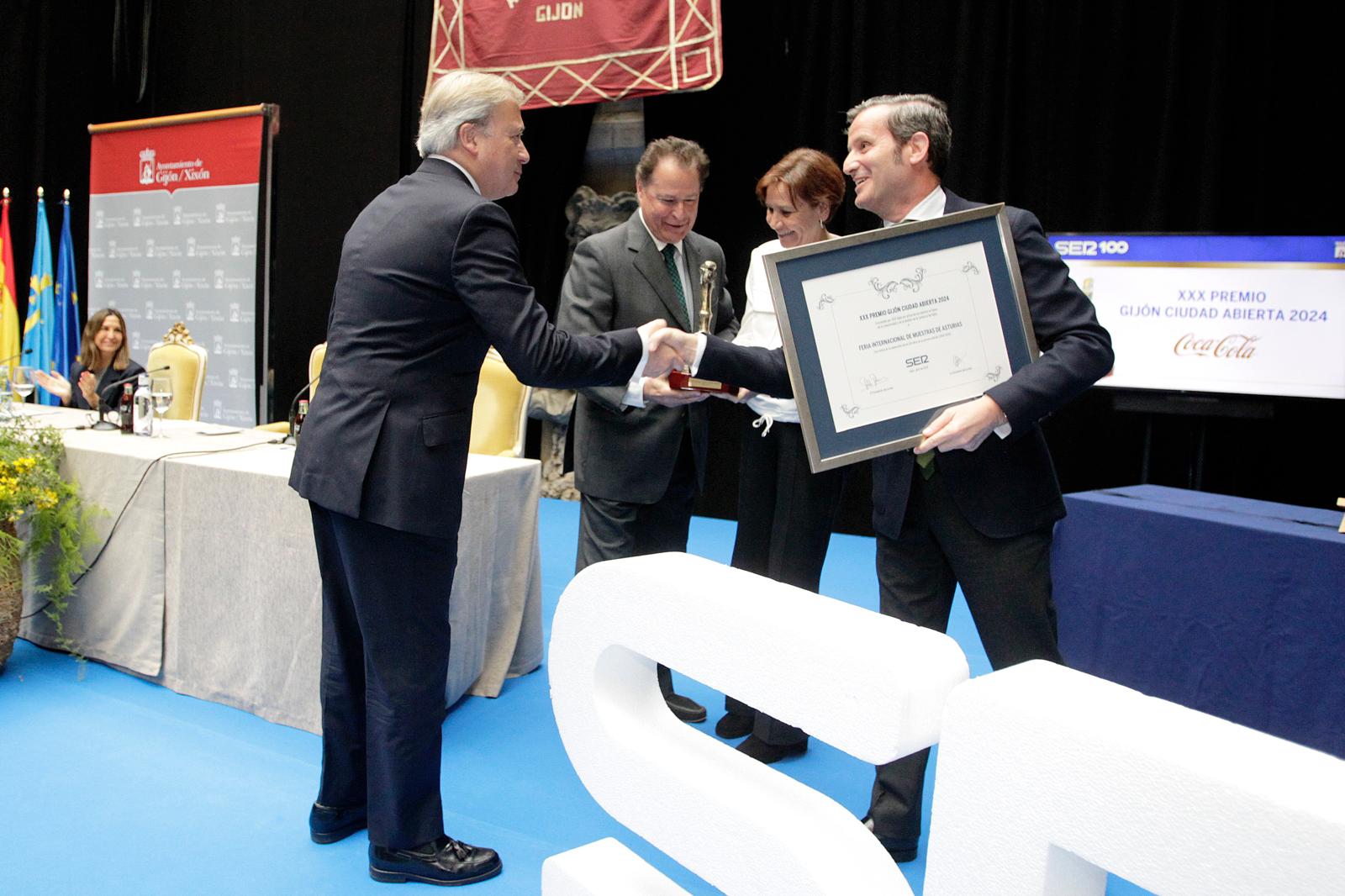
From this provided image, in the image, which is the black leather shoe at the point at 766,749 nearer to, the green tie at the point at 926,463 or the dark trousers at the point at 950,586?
the dark trousers at the point at 950,586

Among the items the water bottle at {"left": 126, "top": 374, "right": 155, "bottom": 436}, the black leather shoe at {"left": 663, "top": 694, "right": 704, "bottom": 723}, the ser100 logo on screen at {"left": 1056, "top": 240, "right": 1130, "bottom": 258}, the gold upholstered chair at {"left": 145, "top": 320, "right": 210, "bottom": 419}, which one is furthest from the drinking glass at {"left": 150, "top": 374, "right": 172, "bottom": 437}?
the ser100 logo on screen at {"left": 1056, "top": 240, "right": 1130, "bottom": 258}

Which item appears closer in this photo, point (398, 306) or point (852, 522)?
point (398, 306)

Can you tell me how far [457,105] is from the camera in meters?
1.88

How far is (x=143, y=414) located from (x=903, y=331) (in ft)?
8.94

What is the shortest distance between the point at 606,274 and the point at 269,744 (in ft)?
4.67

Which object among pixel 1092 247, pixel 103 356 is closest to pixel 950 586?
pixel 1092 247

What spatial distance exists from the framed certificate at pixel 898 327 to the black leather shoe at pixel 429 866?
103cm

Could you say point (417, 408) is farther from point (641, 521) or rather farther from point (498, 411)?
point (498, 411)

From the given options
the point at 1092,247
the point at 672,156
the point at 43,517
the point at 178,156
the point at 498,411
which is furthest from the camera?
the point at 178,156

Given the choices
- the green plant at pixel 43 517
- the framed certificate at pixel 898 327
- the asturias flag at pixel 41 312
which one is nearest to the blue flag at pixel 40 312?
the asturias flag at pixel 41 312

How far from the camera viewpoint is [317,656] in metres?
2.62

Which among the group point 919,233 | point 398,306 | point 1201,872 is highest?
point 919,233

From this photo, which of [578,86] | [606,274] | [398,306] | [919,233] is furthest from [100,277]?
[919,233]

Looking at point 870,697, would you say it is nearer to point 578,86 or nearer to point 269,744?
point 269,744
